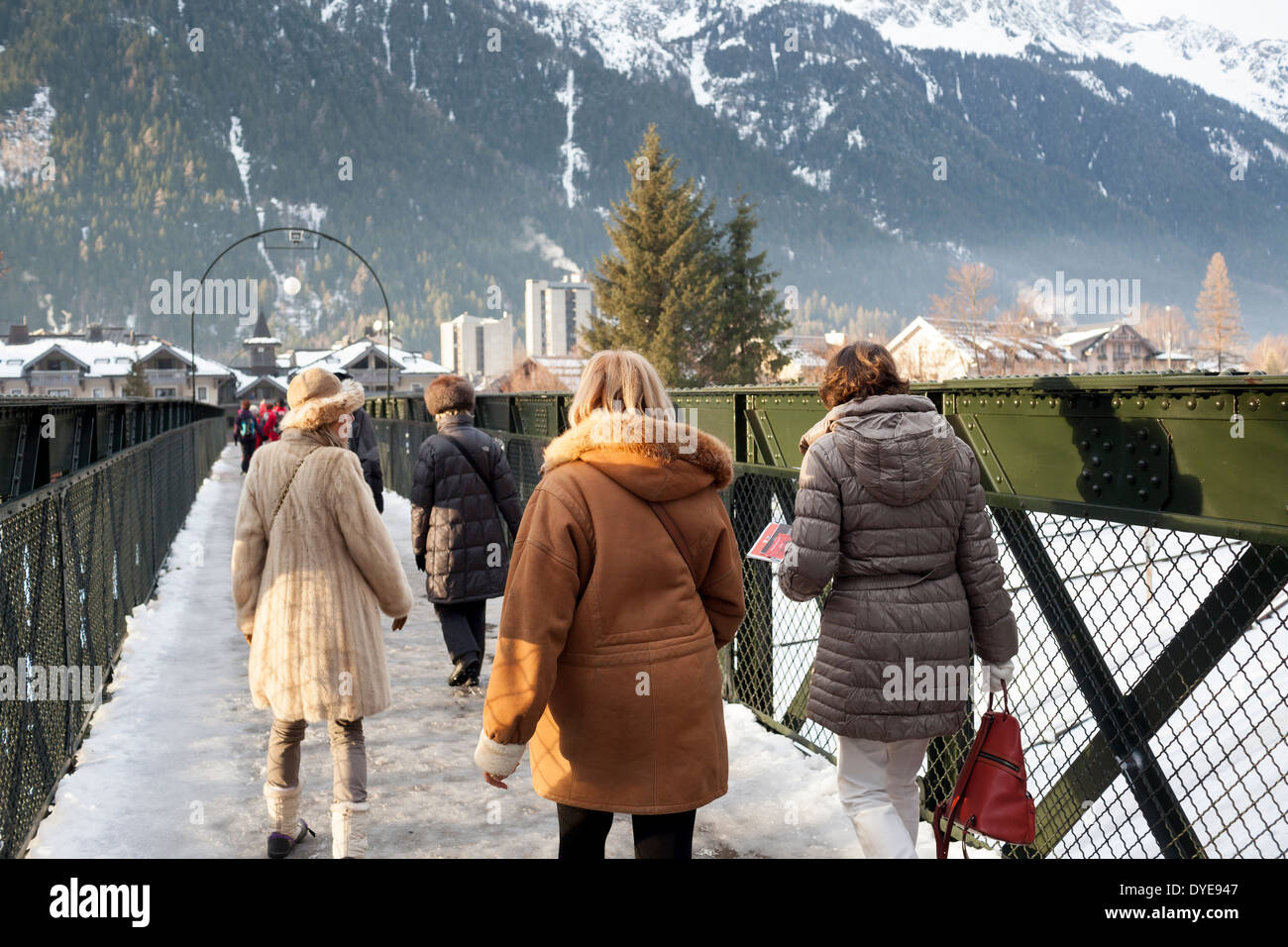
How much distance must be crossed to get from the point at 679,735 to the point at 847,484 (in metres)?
1.04

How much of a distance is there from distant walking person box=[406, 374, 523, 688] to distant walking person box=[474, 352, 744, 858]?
4.06 m

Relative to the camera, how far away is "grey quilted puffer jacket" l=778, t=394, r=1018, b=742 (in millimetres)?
3680

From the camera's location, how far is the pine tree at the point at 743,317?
59688 mm

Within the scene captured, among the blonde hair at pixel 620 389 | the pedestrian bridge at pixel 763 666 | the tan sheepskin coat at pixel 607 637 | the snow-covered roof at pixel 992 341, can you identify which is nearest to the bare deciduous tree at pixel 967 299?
the snow-covered roof at pixel 992 341

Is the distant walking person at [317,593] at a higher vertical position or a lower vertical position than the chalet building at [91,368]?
lower

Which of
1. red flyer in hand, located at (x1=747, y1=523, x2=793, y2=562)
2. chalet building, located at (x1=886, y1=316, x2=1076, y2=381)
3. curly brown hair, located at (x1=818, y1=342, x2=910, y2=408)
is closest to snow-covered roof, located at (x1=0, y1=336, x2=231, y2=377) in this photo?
chalet building, located at (x1=886, y1=316, x2=1076, y2=381)

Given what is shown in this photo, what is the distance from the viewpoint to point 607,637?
3137mm

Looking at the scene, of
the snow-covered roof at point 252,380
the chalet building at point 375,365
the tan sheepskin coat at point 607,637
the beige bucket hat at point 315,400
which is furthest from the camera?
the snow-covered roof at point 252,380

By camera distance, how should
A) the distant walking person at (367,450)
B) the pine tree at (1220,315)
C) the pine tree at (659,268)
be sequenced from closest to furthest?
the distant walking person at (367,450) → the pine tree at (659,268) → the pine tree at (1220,315)

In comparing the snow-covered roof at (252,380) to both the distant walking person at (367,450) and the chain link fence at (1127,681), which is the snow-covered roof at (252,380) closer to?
the distant walking person at (367,450)

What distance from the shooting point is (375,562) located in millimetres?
4492

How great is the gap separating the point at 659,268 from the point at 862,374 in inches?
2280

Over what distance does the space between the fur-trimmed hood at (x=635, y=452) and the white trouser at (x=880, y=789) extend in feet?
4.25
